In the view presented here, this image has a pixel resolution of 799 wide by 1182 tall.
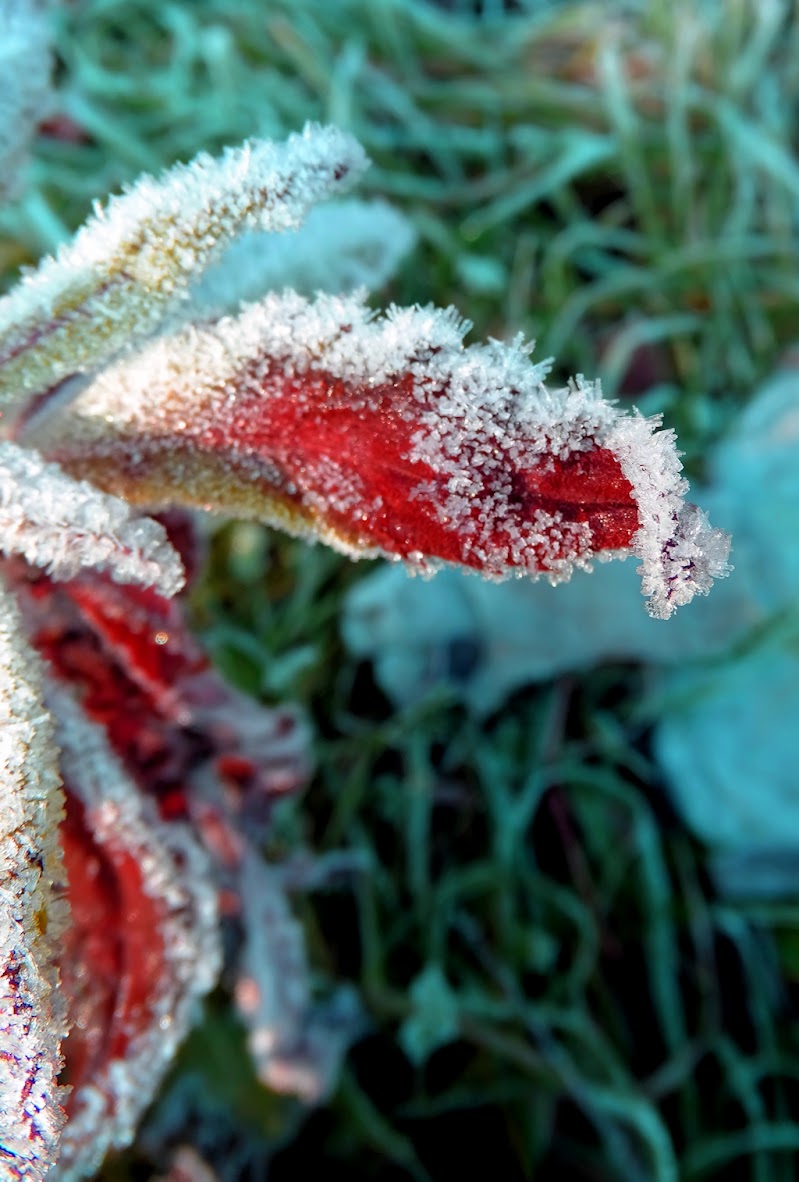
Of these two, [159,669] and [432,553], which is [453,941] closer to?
[159,669]

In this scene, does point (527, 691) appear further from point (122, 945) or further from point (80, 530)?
point (80, 530)

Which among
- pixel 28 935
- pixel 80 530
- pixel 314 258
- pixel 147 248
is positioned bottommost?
pixel 28 935

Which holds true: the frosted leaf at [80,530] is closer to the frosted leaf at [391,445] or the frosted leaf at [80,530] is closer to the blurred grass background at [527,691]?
the frosted leaf at [391,445]

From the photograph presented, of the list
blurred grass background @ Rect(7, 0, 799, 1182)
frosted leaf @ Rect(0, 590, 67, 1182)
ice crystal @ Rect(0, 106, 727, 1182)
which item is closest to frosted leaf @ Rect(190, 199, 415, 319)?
ice crystal @ Rect(0, 106, 727, 1182)

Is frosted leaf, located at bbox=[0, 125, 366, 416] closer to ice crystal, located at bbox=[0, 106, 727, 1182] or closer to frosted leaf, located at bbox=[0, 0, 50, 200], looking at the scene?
ice crystal, located at bbox=[0, 106, 727, 1182]

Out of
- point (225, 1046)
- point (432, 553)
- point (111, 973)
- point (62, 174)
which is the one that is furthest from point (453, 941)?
point (62, 174)

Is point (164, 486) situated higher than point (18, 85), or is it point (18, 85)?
point (18, 85)

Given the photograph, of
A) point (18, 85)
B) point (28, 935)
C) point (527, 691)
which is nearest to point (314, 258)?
point (18, 85)

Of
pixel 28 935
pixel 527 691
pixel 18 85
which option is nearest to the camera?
pixel 28 935
